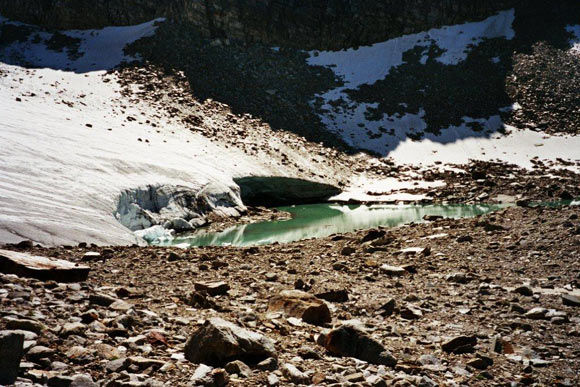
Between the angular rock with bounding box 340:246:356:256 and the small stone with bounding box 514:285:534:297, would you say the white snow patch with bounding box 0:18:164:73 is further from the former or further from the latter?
the small stone with bounding box 514:285:534:297

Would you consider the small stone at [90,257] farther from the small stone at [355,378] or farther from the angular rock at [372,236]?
the angular rock at [372,236]

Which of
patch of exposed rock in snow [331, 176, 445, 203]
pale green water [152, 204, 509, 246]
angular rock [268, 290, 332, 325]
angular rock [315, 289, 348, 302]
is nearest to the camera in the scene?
angular rock [268, 290, 332, 325]

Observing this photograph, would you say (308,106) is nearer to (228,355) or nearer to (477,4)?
(477,4)

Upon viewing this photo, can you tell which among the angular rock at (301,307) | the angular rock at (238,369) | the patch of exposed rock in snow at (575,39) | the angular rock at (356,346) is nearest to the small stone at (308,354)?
the angular rock at (356,346)

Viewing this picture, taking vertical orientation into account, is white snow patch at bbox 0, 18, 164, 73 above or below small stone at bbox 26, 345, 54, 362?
above

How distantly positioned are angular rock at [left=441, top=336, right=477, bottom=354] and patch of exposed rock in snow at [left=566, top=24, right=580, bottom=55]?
58.0 m

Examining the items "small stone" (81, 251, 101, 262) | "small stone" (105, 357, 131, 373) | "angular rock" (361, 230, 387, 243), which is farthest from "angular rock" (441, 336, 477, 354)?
"angular rock" (361, 230, 387, 243)

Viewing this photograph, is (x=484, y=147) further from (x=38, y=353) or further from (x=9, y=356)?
(x=9, y=356)

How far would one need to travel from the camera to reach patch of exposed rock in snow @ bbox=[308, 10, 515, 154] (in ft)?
148

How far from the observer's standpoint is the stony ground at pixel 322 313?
4.21m

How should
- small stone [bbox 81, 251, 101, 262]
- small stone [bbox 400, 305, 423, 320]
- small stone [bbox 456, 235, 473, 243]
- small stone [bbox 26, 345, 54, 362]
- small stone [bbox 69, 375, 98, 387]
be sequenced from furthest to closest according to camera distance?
small stone [bbox 456, 235, 473, 243] < small stone [bbox 81, 251, 101, 262] < small stone [bbox 400, 305, 423, 320] < small stone [bbox 26, 345, 54, 362] < small stone [bbox 69, 375, 98, 387]

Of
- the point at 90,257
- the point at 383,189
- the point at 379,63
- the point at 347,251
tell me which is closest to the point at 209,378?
the point at 90,257

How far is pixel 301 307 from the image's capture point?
21.1 ft

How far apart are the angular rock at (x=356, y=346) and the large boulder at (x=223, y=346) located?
2.57ft
